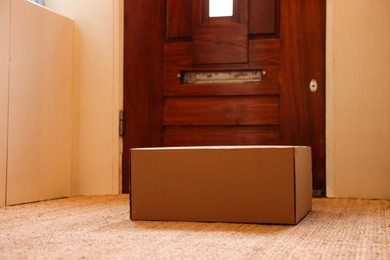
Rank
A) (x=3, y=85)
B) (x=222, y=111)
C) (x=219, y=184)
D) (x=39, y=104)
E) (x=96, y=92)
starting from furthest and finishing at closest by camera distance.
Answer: (x=96, y=92), (x=222, y=111), (x=39, y=104), (x=3, y=85), (x=219, y=184)

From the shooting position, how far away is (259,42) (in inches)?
95.1

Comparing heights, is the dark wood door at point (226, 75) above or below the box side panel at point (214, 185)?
above

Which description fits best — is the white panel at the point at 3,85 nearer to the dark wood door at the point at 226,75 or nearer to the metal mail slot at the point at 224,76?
the dark wood door at the point at 226,75

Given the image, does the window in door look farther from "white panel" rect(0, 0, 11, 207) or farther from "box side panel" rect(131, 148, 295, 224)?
"box side panel" rect(131, 148, 295, 224)

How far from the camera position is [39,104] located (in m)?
2.26

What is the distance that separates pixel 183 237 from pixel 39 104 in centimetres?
118

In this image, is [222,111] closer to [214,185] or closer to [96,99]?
[96,99]

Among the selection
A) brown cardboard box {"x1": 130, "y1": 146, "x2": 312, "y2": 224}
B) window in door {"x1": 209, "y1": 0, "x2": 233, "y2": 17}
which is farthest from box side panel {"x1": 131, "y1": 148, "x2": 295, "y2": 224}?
window in door {"x1": 209, "y1": 0, "x2": 233, "y2": 17}

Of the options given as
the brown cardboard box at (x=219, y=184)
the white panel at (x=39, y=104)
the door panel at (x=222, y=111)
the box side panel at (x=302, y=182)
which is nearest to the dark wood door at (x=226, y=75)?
the door panel at (x=222, y=111)

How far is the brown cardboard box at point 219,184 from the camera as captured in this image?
1499 mm

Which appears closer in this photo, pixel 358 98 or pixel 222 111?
pixel 358 98

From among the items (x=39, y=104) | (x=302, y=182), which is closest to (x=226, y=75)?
(x=39, y=104)

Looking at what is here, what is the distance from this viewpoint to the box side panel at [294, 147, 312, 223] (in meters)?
1.53

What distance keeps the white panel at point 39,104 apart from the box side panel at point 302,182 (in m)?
1.07
